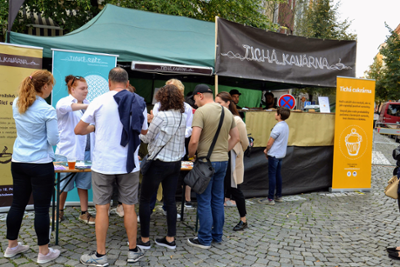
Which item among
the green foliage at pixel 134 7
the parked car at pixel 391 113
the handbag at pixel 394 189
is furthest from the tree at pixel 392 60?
the handbag at pixel 394 189

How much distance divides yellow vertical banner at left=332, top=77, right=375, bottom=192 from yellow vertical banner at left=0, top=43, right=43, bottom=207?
222 inches

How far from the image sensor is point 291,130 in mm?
6641

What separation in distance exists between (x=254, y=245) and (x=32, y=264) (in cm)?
240

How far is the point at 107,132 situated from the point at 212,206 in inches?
62.7

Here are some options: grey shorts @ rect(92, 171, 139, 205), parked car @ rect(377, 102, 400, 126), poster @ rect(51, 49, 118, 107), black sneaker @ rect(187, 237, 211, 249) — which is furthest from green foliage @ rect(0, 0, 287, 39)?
parked car @ rect(377, 102, 400, 126)

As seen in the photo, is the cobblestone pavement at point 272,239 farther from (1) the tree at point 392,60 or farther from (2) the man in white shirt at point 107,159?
(1) the tree at point 392,60

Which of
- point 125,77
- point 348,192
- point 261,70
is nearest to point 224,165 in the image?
point 125,77

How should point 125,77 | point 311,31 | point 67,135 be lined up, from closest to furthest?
point 125,77 < point 67,135 < point 311,31

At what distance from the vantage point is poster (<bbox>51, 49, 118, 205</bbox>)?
199 inches

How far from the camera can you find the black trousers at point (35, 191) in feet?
10.0

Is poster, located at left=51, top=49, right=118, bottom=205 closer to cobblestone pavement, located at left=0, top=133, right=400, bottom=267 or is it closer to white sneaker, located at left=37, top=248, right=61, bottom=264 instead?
cobblestone pavement, located at left=0, top=133, right=400, bottom=267

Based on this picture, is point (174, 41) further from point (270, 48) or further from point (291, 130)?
point (291, 130)

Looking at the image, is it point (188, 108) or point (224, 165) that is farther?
point (188, 108)

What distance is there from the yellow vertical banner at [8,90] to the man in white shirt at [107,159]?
2137 millimetres
